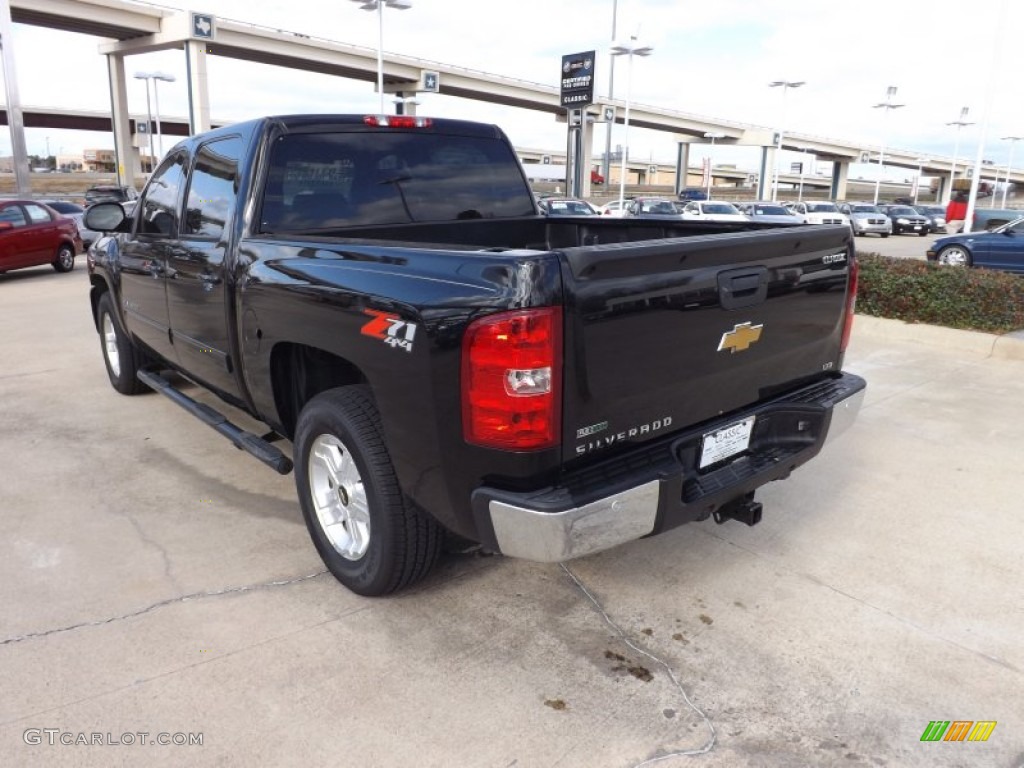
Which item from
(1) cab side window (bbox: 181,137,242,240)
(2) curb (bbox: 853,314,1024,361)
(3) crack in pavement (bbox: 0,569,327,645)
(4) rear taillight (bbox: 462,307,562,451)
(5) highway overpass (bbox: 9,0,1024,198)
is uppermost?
(5) highway overpass (bbox: 9,0,1024,198)

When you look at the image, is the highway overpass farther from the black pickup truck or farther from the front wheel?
the black pickup truck

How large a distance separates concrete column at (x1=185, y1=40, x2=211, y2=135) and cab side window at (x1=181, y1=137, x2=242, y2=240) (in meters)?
45.6

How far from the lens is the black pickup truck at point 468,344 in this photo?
2498mm

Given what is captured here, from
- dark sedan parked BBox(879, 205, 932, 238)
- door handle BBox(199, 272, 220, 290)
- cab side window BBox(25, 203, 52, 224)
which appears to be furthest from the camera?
dark sedan parked BBox(879, 205, 932, 238)

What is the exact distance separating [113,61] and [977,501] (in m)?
59.5

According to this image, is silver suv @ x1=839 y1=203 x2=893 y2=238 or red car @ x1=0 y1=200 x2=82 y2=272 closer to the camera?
red car @ x1=0 y1=200 x2=82 y2=272

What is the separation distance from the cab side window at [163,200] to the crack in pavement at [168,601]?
7.53ft

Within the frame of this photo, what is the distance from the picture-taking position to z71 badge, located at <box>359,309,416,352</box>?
2.65 m

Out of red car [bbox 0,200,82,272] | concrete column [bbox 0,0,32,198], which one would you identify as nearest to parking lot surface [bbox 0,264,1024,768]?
red car [bbox 0,200,82,272]

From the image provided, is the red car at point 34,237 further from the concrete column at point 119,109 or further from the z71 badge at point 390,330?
the concrete column at point 119,109

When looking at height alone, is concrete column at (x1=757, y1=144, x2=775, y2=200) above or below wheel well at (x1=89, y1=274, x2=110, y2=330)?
above

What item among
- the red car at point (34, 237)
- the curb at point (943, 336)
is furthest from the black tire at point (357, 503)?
the red car at point (34, 237)

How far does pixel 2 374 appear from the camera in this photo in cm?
720

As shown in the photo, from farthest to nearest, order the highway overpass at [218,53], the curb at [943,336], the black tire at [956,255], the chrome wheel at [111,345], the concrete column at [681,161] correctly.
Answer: the concrete column at [681,161] → the highway overpass at [218,53] → the black tire at [956,255] → the curb at [943,336] → the chrome wheel at [111,345]
